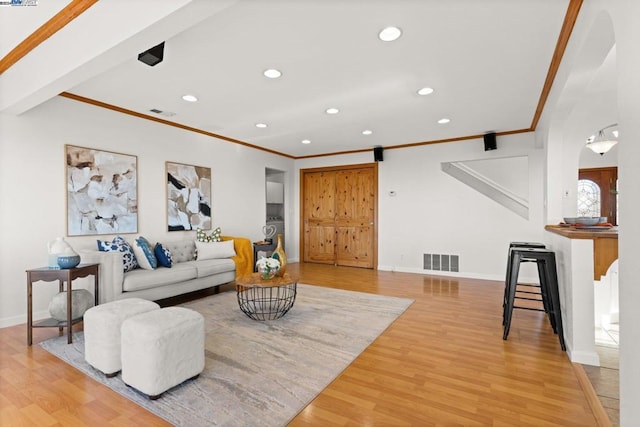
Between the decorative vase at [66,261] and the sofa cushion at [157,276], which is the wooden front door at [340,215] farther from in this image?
the decorative vase at [66,261]

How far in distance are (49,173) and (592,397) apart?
16.9 ft

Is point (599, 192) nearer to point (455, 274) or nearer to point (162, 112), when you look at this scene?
point (455, 274)

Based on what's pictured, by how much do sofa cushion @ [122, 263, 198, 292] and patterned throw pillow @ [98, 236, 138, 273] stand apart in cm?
11

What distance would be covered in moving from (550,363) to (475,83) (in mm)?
2674

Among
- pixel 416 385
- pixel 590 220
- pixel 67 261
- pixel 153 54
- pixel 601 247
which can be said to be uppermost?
pixel 153 54

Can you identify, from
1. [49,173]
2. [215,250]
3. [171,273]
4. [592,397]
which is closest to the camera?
[592,397]

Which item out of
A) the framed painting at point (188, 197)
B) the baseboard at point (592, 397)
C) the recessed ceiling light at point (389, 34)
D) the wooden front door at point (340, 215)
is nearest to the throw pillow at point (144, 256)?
the framed painting at point (188, 197)

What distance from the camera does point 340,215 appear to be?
673cm

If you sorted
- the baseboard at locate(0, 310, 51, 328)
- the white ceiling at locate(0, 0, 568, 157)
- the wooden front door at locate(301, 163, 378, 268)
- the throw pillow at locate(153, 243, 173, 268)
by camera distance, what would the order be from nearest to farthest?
the white ceiling at locate(0, 0, 568, 157)
the baseboard at locate(0, 310, 51, 328)
the throw pillow at locate(153, 243, 173, 268)
the wooden front door at locate(301, 163, 378, 268)

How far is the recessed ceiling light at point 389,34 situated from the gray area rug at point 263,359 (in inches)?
99.9

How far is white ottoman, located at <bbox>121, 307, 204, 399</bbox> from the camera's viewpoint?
182cm

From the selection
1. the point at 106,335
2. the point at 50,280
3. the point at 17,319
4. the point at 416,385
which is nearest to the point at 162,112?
the point at 50,280

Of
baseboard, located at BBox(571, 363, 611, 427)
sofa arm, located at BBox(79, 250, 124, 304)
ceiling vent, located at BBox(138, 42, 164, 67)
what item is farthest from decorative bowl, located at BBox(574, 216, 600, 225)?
sofa arm, located at BBox(79, 250, 124, 304)

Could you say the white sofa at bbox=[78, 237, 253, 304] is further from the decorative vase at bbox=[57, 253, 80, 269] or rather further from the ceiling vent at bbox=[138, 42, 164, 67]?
the ceiling vent at bbox=[138, 42, 164, 67]
